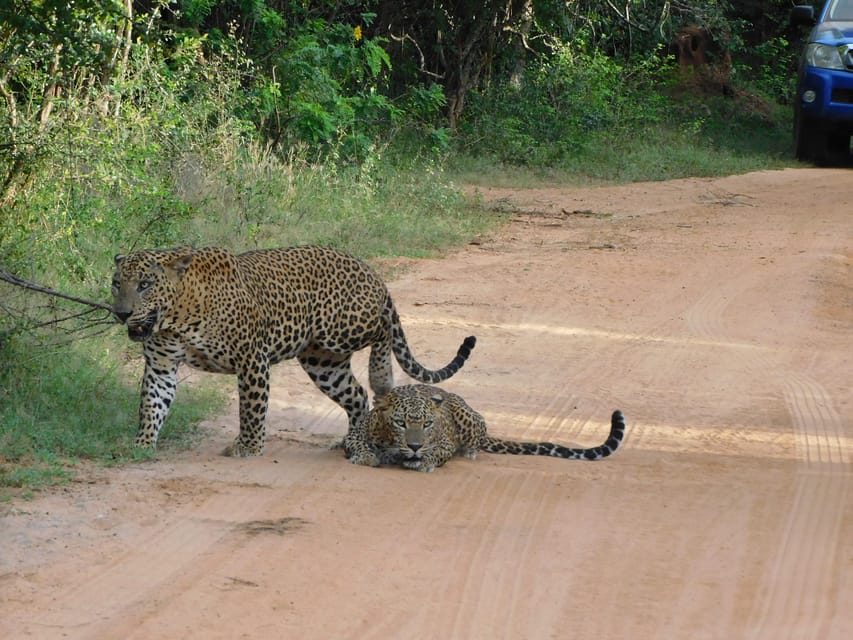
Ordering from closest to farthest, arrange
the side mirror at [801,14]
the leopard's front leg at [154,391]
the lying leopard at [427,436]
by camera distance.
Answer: the leopard's front leg at [154,391], the lying leopard at [427,436], the side mirror at [801,14]

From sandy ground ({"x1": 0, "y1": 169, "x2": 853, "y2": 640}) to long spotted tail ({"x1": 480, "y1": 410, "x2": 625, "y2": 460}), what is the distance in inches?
3.5

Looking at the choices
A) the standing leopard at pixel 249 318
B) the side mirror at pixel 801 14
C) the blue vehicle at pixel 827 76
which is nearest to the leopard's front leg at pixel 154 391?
the standing leopard at pixel 249 318

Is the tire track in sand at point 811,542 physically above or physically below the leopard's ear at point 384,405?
below

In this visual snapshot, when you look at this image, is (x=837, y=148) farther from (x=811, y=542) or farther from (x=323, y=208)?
(x=811, y=542)

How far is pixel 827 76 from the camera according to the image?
1962 centimetres

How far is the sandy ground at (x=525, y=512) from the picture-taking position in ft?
16.2

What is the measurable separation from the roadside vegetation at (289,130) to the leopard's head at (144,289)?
26.8 inches

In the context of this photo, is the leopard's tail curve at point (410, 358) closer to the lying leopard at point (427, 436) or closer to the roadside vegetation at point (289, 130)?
the lying leopard at point (427, 436)

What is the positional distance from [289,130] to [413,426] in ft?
30.3

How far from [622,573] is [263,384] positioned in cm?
243

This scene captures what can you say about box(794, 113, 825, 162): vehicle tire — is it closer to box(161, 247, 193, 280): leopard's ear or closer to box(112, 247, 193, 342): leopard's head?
box(161, 247, 193, 280): leopard's ear

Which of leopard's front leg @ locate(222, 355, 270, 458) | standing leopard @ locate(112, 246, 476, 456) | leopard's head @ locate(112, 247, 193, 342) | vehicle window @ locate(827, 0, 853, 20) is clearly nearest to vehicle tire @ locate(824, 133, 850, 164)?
vehicle window @ locate(827, 0, 853, 20)

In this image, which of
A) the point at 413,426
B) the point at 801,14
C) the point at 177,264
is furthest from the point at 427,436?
the point at 801,14

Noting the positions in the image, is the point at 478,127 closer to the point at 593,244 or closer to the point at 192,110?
the point at 593,244
